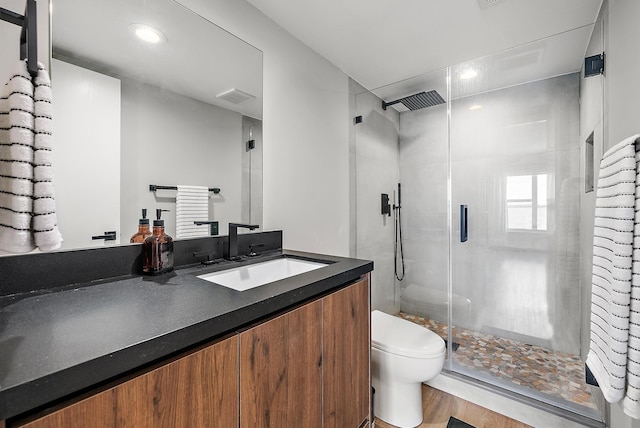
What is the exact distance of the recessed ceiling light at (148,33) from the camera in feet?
3.89

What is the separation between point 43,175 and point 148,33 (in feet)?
2.90

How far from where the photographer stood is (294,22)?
1812 millimetres

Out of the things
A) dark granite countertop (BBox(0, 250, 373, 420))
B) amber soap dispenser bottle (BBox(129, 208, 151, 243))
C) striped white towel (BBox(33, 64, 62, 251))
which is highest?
striped white towel (BBox(33, 64, 62, 251))

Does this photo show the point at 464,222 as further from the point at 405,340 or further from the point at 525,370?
the point at 405,340

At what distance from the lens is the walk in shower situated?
2021 mm

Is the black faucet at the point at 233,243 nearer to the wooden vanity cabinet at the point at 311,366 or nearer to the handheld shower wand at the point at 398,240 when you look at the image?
the wooden vanity cabinet at the point at 311,366

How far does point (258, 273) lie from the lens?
140cm

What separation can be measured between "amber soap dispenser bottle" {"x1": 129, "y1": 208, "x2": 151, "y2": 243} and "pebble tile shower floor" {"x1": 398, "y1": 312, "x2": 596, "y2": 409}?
2.25 meters

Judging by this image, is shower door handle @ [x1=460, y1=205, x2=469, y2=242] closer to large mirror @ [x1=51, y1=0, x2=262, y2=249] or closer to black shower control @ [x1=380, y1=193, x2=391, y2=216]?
black shower control @ [x1=380, y1=193, x2=391, y2=216]

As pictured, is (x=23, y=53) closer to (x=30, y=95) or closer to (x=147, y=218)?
(x=30, y=95)

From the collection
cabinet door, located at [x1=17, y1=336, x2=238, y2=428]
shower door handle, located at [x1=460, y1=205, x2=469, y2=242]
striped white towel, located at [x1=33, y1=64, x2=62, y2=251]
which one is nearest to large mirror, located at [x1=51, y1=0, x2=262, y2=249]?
striped white towel, located at [x1=33, y1=64, x2=62, y2=251]

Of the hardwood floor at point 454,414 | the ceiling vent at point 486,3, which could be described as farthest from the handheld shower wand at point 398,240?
the ceiling vent at point 486,3

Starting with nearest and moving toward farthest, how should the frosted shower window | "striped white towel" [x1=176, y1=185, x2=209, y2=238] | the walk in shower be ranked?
"striped white towel" [x1=176, y1=185, x2=209, y2=238]
the walk in shower
the frosted shower window

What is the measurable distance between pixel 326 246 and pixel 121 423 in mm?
1704
